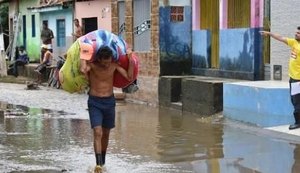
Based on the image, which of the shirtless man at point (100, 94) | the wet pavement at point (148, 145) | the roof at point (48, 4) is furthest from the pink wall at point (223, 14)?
the roof at point (48, 4)

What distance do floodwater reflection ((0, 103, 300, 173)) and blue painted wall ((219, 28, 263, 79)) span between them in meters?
1.77

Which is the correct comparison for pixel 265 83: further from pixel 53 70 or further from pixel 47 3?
pixel 47 3

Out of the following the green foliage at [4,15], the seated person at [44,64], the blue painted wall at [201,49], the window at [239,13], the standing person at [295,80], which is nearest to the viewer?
the standing person at [295,80]

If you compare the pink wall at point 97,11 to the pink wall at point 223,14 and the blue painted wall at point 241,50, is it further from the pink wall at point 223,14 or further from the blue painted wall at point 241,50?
the blue painted wall at point 241,50

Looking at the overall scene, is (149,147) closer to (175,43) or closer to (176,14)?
(175,43)

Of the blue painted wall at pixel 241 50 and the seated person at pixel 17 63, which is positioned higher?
the blue painted wall at pixel 241 50

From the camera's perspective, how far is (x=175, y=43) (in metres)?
Result: 15.8

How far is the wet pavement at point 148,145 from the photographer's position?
7777mm

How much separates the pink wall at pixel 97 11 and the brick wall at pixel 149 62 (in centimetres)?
322

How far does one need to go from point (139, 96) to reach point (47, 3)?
35.5ft

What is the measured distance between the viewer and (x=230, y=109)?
39.6ft

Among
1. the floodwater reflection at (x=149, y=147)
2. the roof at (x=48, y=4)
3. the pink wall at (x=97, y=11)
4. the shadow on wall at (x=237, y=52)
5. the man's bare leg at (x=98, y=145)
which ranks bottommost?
the floodwater reflection at (x=149, y=147)

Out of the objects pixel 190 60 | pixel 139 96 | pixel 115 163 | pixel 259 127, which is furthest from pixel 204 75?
pixel 115 163

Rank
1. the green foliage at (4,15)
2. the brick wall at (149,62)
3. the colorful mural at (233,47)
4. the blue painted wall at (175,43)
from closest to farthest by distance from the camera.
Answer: the colorful mural at (233,47) → the blue painted wall at (175,43) → the brick wall at (149,62) → the green foliage at (4,15)
